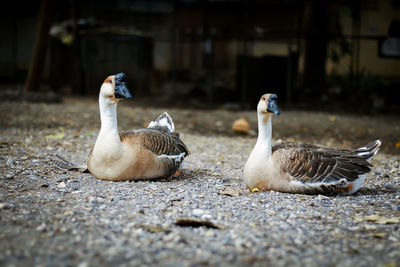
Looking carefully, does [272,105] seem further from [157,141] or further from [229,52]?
[229,52]

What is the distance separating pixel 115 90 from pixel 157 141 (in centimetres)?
81

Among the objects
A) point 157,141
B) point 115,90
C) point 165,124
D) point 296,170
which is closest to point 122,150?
point 157,141

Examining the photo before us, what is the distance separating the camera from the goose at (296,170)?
16.7ft

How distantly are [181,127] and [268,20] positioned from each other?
24.0 feet

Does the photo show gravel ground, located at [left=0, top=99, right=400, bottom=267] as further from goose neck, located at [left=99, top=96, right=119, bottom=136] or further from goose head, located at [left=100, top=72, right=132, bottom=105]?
goose head, located at [left=100, top=72, right=132, bottom=105]

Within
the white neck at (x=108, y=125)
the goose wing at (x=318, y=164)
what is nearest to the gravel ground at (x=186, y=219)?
the goose wing at (x=318, y=164)

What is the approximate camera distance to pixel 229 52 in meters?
16.3

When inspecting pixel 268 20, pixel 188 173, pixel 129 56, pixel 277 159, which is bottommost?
pixel 188 173

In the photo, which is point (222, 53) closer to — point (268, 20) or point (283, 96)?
point (268, 20)

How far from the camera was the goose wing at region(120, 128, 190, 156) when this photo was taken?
555cm

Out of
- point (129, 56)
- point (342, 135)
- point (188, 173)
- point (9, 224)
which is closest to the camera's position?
point (9, 224)

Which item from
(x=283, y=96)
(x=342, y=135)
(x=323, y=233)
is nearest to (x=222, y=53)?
(x=283, y=96)

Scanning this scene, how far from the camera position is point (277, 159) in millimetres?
5109

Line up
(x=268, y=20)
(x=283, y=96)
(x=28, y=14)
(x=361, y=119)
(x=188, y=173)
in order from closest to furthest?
(x=188, y=173) < (x=361, y=119) < (x=283, y=96) < (x=268, y=20) < (x=28, y=14)
